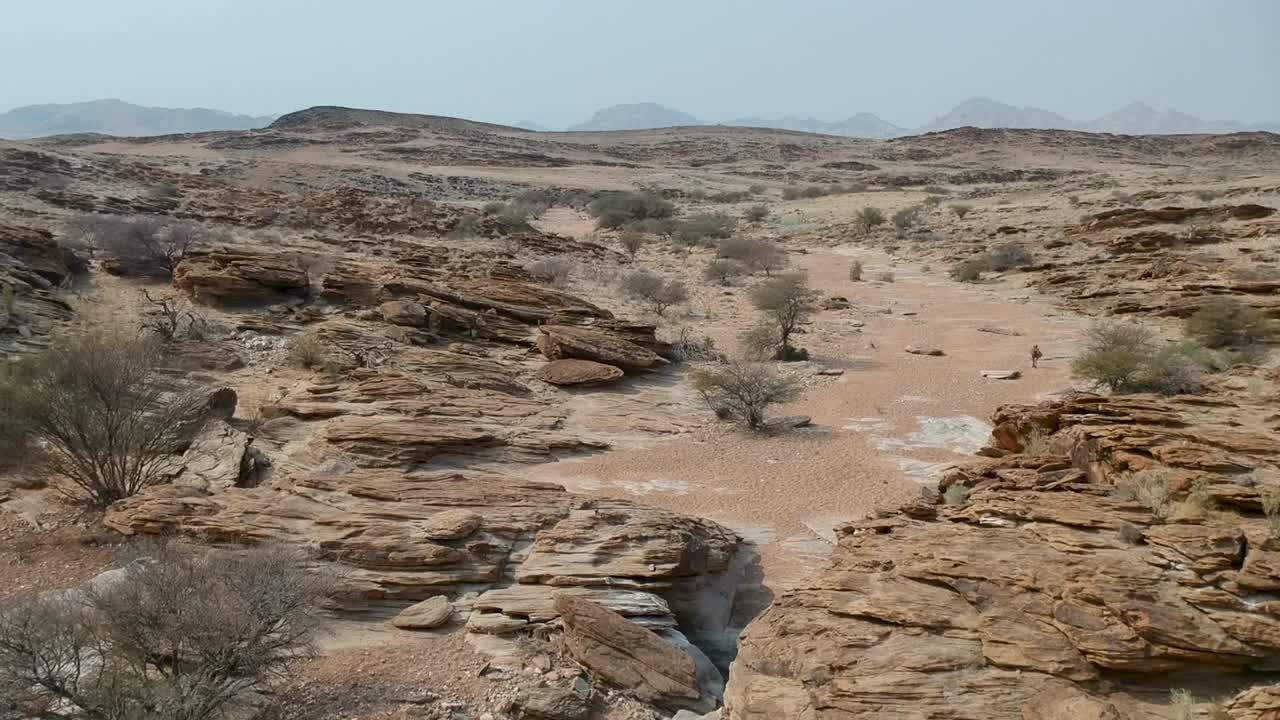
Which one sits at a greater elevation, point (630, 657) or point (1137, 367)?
point (1137, 367)

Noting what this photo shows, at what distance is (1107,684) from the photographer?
4.84m

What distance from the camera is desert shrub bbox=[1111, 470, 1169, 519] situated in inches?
245

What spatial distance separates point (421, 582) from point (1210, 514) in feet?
22.6

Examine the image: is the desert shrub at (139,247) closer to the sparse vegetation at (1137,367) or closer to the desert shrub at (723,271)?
the desert shrub at (723,271)

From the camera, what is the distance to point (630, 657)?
6625 millimetres

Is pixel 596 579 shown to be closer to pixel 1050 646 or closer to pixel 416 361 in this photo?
pixel 1050 646

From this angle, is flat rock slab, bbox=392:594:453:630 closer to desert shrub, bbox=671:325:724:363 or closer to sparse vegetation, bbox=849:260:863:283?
desert shrub, bbox=671:325:724:363

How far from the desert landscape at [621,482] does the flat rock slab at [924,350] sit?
0.29 metres

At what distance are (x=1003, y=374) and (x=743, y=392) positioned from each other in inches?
244

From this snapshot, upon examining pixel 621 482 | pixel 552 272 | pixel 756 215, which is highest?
pixel 756 215

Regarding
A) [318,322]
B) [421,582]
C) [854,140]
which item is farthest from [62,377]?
[854,140]

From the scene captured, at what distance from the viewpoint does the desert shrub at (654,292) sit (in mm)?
23172

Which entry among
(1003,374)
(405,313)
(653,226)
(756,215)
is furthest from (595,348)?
(756,215)

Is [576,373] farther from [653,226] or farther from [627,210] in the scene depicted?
[627,210]
